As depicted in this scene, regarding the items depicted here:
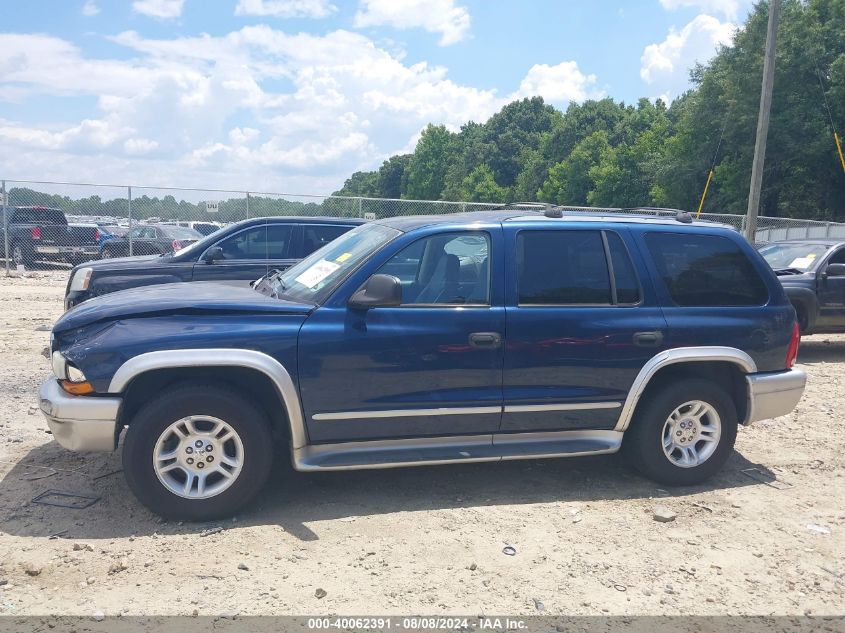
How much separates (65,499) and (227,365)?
4.73 ft

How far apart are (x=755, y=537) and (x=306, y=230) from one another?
21.4ft

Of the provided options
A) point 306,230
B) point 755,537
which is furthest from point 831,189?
point 755,537

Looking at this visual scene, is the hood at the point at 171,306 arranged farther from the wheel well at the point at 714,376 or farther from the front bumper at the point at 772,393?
the front bumper at the point at 772,393

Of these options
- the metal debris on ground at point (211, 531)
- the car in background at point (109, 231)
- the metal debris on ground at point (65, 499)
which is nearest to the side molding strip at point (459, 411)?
the metal debris on ground at point (211, 531)

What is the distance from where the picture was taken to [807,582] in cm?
380

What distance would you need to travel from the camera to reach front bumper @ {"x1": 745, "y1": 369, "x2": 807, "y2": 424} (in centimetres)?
506

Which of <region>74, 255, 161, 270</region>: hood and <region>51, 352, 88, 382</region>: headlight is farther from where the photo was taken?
<region>74, 255, 161, 270</region>: hood

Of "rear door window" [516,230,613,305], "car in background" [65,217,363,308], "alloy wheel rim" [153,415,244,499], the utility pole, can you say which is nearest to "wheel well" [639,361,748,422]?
"rear door window" [516,230,613,305]

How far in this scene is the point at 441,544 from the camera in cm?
404

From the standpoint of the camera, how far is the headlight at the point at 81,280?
323 inches

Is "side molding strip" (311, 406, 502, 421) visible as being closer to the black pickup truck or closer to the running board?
the running board

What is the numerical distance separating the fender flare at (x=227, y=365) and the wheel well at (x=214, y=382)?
8 cm

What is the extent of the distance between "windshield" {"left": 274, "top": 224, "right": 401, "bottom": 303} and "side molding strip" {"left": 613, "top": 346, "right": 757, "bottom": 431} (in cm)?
189

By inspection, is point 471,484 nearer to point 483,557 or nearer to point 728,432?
point 483,557
